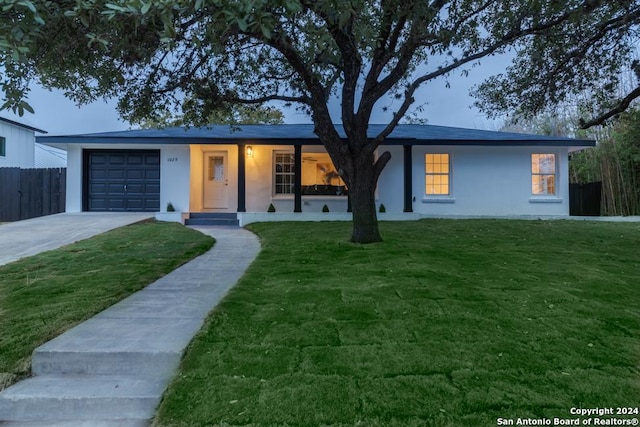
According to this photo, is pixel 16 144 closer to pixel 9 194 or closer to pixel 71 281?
pixel 9 194

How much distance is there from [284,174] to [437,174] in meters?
5.65

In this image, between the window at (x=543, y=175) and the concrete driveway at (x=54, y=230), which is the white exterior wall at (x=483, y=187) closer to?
the window at (x=543, y=175)

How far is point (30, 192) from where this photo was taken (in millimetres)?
14797

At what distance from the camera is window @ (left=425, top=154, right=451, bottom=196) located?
14.5 meters

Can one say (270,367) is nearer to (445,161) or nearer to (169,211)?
(169,211)

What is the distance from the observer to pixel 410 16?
5906mm

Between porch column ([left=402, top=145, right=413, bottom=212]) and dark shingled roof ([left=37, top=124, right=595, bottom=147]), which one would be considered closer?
dark shingled roof ([left=37, top=124, right=595, bottom=147])

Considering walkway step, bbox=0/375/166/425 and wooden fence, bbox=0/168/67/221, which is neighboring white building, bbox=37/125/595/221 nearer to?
wooden fence, bbox=0/168/67/221

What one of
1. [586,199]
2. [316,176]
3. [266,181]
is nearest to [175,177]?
[266,181]

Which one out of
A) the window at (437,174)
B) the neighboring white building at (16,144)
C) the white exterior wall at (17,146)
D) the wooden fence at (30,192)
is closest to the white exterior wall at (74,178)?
the wooden fence at (30,192)

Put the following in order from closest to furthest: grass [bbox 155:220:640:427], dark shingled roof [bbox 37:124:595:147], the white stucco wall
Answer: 1. grass [bbox 155:220:640:427]
2. dark shingled roof [bbox 37:124:595:147]
3. the white stucco wall

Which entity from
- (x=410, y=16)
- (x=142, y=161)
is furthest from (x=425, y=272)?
(x=142, y=161)

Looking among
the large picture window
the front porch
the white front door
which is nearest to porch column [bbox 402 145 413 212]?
the front porch

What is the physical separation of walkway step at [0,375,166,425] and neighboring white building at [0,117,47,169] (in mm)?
20711
